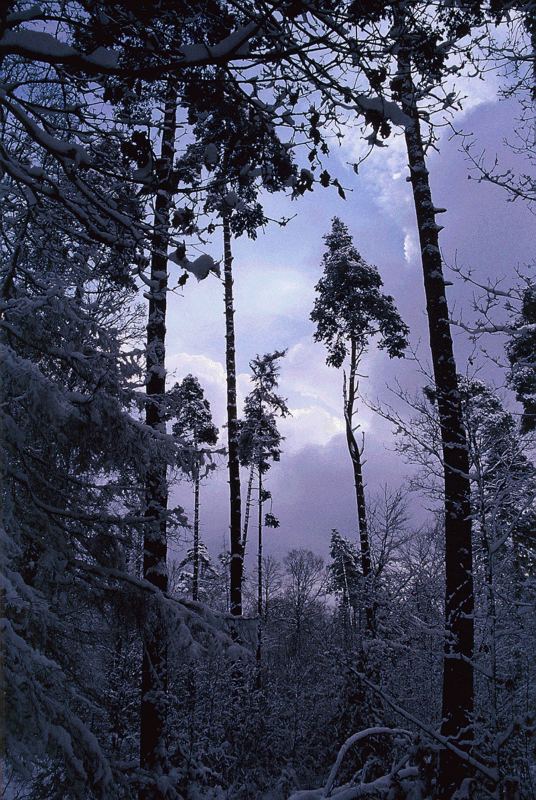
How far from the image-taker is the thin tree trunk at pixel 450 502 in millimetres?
5484

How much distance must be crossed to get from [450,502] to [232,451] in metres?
7.76

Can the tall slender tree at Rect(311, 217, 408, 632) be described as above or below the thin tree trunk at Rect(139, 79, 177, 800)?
above

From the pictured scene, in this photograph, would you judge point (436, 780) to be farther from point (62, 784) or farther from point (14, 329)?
point (14, 329)

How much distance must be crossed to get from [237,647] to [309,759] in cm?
890

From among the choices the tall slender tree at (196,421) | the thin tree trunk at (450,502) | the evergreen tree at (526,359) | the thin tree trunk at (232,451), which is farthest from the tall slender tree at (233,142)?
the tall slender tree at (196,421)

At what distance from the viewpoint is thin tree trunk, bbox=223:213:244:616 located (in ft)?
40.6

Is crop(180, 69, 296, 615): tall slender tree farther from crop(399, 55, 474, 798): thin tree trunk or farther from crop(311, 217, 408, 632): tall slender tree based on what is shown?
crop(311, 217, 408, 632): tall slender tree

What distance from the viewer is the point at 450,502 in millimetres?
6113

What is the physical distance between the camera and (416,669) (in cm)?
1378

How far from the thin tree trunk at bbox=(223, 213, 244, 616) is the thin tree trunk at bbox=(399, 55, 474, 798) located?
558cm

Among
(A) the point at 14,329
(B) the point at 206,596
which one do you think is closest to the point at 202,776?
(A) the point at 14,329

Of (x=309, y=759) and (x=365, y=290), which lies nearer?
(x=309, y=759)

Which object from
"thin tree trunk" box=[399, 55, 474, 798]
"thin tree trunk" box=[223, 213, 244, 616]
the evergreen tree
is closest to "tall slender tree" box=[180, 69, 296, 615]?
"thin tree trunk" box=[399, 55, 474, 798]

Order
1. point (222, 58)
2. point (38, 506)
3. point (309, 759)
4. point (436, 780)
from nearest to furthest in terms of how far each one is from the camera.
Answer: point (222, 58) → point (38, 506) → point (436, 780) → point (309, 759)
